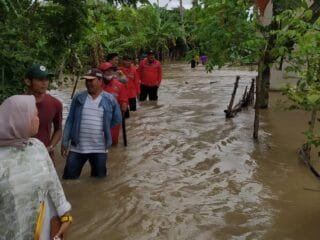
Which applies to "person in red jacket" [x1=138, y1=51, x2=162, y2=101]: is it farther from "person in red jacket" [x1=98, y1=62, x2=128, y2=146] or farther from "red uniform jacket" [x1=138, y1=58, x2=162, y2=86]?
"person in red jacket" [x1=98, y1=62, x2=128, y2=146]

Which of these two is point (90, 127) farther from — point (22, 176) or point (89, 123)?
point (22, 176)

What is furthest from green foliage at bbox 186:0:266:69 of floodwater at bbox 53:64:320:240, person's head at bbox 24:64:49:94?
person's head at bbox 24:64:49:94

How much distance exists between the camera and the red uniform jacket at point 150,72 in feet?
51.3

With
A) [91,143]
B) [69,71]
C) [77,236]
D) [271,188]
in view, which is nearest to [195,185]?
[271,188]

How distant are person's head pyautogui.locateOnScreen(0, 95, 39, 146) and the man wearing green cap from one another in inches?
92.3

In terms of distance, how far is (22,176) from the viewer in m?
2.96

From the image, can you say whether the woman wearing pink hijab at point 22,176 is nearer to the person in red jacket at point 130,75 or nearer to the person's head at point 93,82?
the person's head at point 93,82

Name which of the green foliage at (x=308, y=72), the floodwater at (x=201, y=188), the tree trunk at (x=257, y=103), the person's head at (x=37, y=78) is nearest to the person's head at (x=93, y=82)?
the floodwater at (x=201, y=188)

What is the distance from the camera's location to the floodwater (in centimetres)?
576

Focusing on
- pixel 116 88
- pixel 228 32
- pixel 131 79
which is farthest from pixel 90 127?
pixel 131 79

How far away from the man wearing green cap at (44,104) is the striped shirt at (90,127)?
971 millimetres

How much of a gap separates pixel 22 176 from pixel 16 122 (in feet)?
0.97

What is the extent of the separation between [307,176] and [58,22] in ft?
14.0

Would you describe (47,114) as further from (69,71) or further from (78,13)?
(69,71)
